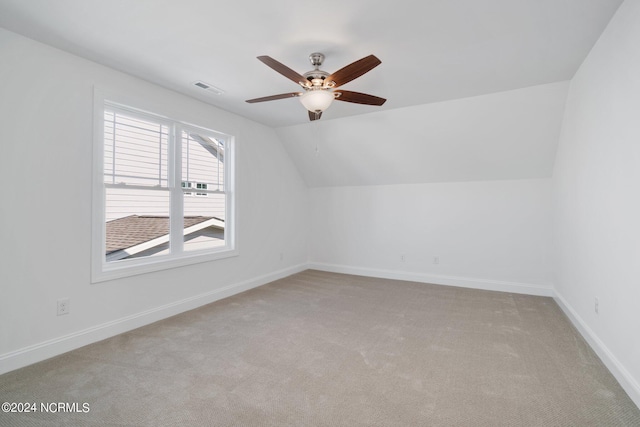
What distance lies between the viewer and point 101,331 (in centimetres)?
284

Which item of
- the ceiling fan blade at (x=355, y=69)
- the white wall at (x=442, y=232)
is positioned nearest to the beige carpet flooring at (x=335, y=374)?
the white wall at (x=442, y=232)

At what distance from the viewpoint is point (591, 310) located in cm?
276

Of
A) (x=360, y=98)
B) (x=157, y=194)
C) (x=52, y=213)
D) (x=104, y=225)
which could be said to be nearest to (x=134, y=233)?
(x=104, y=225)

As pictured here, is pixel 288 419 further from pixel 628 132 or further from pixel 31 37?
pixel 31 37

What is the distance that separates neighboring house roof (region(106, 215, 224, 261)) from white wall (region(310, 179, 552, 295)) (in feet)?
9.62

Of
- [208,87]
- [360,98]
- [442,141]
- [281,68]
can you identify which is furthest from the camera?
[442,141]

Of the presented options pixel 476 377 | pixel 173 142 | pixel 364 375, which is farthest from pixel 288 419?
pixel 173 142

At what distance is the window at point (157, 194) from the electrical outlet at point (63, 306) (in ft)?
0.89

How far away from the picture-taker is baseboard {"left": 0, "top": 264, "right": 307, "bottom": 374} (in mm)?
2346

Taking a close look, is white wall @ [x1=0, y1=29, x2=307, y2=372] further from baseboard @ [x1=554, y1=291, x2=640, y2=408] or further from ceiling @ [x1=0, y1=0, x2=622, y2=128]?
baseboard @ [x1=554, y1=291, x2=640, y2=408]

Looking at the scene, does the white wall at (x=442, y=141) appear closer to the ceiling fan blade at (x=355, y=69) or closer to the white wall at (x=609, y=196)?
the white wall at (x=609, y=196)

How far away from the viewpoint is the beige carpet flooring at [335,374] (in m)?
1.82

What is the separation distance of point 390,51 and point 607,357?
118 inches

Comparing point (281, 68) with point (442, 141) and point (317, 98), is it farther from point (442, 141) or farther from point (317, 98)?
point (442, 141)
